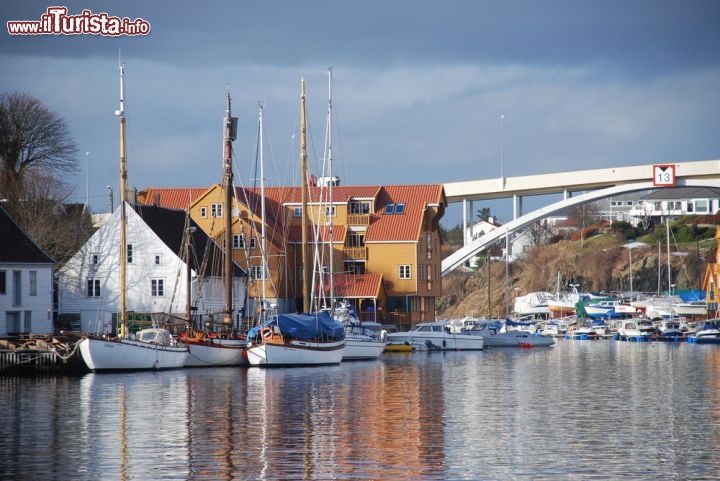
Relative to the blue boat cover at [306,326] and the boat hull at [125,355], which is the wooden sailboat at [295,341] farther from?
the boat hull at [125,355]

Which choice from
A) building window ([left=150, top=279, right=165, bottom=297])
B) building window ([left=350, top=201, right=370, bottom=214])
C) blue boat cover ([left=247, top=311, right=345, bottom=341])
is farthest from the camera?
building window ([left=350, top=201, right=370, bottom=214])

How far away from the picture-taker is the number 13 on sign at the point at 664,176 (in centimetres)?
12612

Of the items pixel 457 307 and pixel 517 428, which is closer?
pixel 517 428

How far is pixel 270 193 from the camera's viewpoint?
331 feet

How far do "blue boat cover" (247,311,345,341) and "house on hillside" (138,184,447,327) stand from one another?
22.2m

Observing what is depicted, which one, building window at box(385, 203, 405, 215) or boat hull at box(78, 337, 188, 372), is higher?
building window at box(385, 203, 405, 215)

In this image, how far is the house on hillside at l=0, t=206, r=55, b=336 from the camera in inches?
2495

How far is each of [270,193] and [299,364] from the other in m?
39.1

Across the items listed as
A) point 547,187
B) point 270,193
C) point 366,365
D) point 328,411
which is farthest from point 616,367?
point 547,187

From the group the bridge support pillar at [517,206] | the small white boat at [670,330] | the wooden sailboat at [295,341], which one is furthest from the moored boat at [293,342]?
the bridge support pillar at [517,206]

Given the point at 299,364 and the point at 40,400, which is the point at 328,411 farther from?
the point at 299,364

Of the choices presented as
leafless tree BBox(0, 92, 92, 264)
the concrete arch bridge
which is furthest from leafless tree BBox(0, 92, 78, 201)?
the concrete arch bridge

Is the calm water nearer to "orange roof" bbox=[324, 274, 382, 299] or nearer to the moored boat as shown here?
the moored boat

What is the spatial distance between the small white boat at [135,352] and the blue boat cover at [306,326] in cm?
512
